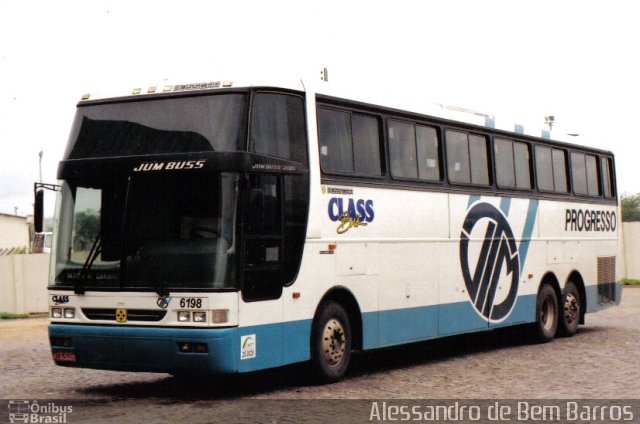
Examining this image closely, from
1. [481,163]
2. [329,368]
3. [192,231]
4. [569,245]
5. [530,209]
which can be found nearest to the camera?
[192,231]

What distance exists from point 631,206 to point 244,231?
8274cm

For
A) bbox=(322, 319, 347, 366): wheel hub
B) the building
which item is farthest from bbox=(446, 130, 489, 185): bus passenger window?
the building

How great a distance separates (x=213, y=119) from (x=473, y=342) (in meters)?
8.84

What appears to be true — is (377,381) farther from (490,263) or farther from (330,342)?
(490,263)

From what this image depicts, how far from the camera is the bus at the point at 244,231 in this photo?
11414mm

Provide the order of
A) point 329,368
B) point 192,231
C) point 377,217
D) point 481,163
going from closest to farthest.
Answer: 1. point 192,231
2. point 329,368
3. point 377,217
4. point 481,163

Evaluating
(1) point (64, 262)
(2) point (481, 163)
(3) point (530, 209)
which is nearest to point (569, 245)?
(3) point (530, 209)

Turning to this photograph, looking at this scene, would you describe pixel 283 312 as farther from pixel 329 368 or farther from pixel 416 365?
pixel 416 365

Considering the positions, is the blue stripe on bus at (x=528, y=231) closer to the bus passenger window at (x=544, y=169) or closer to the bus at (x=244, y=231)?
the bus passenger window at (x=544, y=169)

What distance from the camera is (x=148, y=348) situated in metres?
11.4

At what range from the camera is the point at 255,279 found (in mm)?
11688

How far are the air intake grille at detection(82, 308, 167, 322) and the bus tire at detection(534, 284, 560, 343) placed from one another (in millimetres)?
8909

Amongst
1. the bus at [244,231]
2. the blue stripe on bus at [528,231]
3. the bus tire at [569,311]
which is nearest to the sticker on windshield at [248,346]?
the bus at [244,231]

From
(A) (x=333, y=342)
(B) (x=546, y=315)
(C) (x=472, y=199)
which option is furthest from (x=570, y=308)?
(A) (x=333, y=342)
